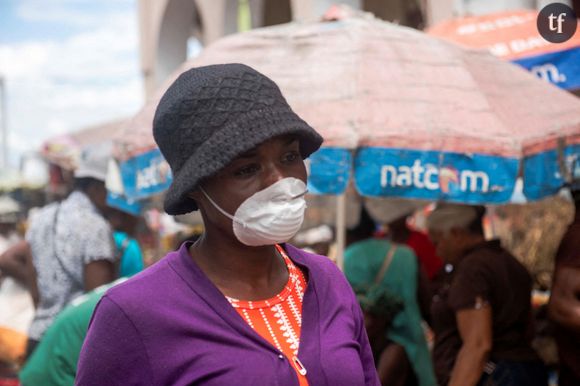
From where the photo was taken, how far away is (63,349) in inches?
123

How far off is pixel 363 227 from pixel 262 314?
3.86 m

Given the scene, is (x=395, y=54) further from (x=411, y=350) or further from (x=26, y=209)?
(x=26, y=209)

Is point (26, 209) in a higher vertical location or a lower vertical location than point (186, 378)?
lower

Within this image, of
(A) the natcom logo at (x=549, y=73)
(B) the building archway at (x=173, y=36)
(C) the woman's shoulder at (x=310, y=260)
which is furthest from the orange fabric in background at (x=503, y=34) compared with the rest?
(B) the building archway at (x=173, y=36)

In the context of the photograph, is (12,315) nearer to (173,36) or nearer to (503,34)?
(503,34)

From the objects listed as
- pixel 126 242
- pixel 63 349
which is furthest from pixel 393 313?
pixel 63 349

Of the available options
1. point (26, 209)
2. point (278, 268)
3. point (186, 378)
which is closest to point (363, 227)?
point (278, 268)

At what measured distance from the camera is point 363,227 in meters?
5.69

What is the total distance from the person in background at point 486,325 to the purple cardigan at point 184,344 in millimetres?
2323

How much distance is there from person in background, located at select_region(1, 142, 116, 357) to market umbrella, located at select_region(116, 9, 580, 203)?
613mm

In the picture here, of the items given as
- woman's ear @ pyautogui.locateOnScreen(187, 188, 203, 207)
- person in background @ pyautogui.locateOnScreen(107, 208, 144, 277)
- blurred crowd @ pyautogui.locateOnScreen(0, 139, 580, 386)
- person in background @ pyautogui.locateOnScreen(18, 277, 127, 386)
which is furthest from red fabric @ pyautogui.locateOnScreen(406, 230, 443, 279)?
woman's ear @ pyautogui.locateOnScreen(187, 188, 203, 207)

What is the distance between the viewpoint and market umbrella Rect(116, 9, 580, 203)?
373cm

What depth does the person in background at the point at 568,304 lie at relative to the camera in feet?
11.3

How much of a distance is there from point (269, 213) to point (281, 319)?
0.26 meters
